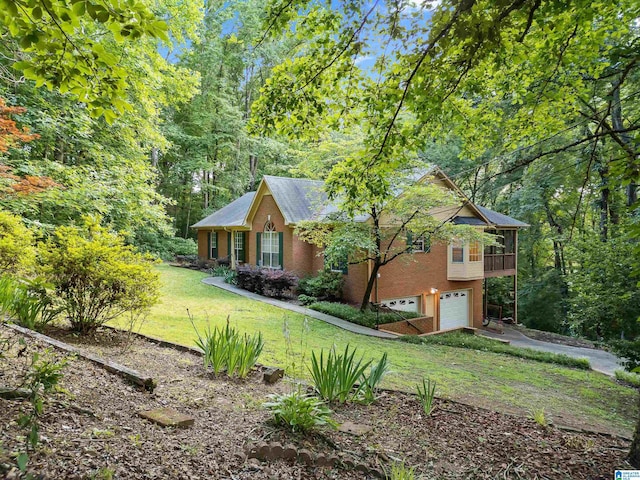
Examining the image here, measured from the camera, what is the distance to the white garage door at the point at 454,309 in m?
18.0

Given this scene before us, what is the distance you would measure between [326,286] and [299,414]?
40.5ft

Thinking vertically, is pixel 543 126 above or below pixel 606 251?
above

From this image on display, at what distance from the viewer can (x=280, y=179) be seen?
19703 mm

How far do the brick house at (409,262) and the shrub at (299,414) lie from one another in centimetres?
1164

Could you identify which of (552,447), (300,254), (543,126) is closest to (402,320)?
(300,254)

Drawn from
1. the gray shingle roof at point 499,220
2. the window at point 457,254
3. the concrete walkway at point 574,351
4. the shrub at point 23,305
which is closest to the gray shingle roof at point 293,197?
the window at point 457,254

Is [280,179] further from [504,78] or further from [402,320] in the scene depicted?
[504,78]

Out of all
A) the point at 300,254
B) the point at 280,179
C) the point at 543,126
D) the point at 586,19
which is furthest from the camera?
the point at 280,179

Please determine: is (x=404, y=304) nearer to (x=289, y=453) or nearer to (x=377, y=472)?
(x=377, y=472)

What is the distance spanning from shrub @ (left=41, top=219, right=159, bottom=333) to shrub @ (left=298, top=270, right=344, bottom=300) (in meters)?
10.1

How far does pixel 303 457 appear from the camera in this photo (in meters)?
2.96

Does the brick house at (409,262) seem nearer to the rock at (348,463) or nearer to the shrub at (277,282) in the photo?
the shrub at (277,282)

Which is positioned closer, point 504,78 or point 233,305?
point 504,78

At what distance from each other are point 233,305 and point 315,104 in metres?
9.76
